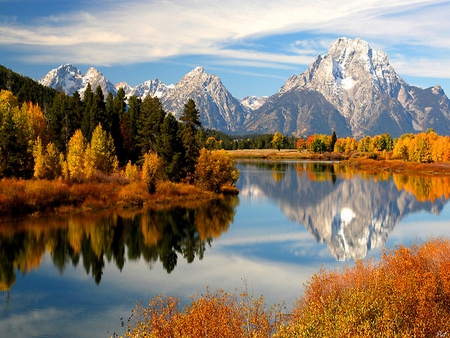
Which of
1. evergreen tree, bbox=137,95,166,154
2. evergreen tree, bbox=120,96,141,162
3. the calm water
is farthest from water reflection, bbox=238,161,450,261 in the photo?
evergreen tree, bbox=120,96,141,162

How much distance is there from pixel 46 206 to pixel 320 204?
45535 millimetres

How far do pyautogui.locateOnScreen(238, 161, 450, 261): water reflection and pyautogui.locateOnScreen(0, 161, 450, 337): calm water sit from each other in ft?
0.88

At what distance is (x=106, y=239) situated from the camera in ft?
165

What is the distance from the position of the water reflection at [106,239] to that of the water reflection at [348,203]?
549 inches

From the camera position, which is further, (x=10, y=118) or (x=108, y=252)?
(x=10, y=118)

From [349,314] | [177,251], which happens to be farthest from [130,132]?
[349,314]

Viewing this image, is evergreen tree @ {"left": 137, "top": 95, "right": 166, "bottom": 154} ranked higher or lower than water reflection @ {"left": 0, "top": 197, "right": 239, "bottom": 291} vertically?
higher

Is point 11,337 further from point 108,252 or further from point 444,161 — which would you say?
point 444,161

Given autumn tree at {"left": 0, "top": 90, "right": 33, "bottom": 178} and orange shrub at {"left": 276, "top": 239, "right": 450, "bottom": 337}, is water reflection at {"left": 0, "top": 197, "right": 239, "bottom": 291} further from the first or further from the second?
orange shrub at {"left": 276, "top": 239, "right": 450, "bottom": 337}

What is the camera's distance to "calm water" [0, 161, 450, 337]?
102 ft

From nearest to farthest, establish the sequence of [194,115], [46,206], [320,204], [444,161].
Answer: [46,206], [320,204], [194,115], [444,161]

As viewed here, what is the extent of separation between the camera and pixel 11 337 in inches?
1019

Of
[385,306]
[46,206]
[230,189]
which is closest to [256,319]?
[385,306]

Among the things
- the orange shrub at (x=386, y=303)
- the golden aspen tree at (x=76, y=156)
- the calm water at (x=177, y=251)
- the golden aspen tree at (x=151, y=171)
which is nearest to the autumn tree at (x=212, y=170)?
the calm water at (x=177, y=251)
